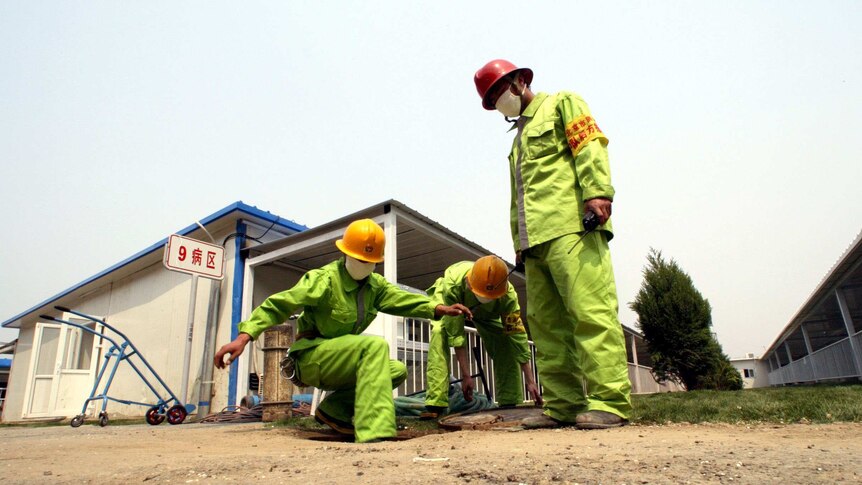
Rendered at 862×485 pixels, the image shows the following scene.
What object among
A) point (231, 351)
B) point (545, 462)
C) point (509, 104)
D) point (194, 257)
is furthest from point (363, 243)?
point (194, 257)

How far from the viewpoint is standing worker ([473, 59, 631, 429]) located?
2672 mm

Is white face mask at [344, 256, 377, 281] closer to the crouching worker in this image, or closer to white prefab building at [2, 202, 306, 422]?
the crouching worker

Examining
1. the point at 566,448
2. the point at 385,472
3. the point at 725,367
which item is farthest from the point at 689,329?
the point at 385,472

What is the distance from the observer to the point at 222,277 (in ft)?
25.0

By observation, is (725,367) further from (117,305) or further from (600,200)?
(117,305)

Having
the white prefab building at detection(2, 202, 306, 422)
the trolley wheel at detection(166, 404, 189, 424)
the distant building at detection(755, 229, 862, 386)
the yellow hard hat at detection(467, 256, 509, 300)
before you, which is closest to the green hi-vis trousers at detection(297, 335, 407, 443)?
the yellow hard hat at detection(467, 256, 509, 300)

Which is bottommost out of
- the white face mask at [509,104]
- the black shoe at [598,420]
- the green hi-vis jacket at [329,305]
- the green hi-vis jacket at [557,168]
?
the black shoe at [598,420]

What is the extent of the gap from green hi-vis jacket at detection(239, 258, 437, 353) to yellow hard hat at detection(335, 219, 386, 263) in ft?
0.56

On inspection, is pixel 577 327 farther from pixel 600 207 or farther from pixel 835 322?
pixel 835 322

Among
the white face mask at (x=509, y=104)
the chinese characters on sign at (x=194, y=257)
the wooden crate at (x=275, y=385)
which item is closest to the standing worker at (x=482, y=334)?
the white face mask at (x=509, y=104)

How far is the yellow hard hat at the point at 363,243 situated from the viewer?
3.17 m

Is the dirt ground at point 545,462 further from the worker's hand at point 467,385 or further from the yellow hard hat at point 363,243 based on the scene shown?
the worker's hand at point 467,385

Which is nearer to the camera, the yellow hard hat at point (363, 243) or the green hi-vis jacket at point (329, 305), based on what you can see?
the green hi-vis jacket at point (329, 305)

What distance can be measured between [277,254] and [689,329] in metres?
8.17
